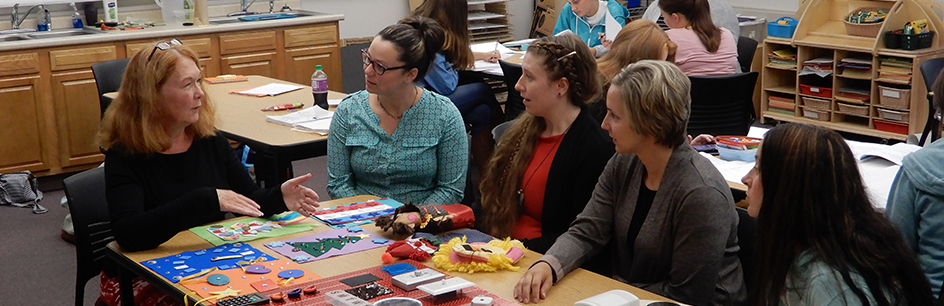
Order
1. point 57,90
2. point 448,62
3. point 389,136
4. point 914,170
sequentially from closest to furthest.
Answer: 1. point 914,170
2. point 389,136
3. point 448,62
4. point 57,90

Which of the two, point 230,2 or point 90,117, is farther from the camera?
point 230,2

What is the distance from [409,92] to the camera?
283cm

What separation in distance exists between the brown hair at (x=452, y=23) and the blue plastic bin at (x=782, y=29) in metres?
2.62

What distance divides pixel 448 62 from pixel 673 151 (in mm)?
2650

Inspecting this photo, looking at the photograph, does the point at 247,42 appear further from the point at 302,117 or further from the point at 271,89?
the point at 302,117

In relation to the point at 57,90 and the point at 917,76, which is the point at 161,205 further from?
the point at 917,76

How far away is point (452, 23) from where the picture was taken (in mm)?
4605

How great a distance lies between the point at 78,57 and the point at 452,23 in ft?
8.03

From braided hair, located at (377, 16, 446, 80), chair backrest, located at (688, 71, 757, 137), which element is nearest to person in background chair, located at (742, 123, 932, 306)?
braided hair, located at (377, 16, 446, 80)

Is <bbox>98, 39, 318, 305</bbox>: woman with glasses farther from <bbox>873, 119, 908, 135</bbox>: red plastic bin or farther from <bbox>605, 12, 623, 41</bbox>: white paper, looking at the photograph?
<bbox>873, 119, 908, 135</bbox>: red plastic bin

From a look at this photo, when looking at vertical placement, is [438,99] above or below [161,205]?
above

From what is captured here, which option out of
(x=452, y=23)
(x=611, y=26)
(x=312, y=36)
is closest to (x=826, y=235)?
(x=452, y=23)

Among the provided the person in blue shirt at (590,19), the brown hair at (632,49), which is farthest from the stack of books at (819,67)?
the brown hair at (632,49)

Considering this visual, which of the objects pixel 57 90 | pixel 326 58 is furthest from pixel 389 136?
pixel 326 58
